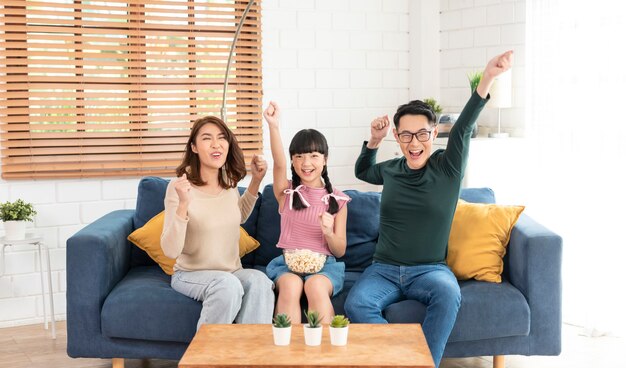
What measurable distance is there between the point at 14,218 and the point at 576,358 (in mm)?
2905

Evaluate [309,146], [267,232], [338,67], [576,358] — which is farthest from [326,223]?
[338,67]

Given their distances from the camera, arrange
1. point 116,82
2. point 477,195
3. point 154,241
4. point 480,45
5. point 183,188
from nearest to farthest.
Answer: point 183,188 < point 154,241 < point 477,195 < point 116,82 < point 480,45

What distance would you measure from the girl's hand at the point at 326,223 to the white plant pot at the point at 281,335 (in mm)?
892

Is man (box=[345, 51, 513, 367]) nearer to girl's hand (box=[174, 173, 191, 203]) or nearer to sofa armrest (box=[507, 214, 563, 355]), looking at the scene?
sofa armrest (box=[507, 214, 563, 355])

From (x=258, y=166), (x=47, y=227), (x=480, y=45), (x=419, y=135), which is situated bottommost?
(x=47, y=227)

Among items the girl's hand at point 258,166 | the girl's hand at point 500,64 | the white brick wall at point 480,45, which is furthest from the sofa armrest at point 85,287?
the white brick wall at point 480,45

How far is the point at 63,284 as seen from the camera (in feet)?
15.9

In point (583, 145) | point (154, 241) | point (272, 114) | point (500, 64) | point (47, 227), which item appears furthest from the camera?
point (47, 227)

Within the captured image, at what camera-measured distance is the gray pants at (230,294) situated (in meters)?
3.28

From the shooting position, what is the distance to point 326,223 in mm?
3416

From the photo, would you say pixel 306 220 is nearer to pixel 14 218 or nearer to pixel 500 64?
pixel 500 64

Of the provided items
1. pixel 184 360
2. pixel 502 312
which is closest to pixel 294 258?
pixel 502 312

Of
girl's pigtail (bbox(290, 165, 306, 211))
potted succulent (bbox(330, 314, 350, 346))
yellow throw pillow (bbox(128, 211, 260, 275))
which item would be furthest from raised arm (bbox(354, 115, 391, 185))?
potted succulent (bbox(330, 314, 350, 346))

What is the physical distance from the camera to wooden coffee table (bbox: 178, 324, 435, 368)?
2428mm
